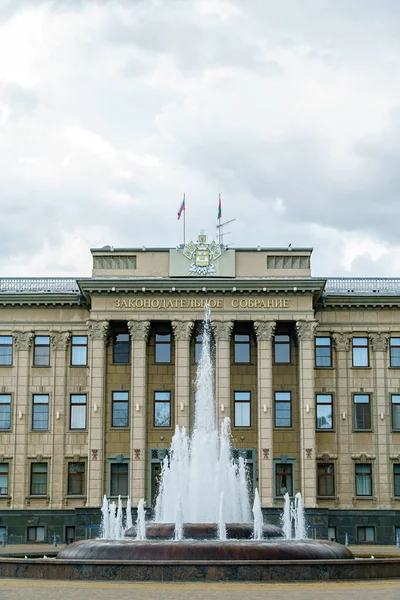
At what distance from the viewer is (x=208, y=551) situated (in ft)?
99.7

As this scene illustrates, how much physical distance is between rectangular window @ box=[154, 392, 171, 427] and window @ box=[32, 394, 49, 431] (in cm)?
642

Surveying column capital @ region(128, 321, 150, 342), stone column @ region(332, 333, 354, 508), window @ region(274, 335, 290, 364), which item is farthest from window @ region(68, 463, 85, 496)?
stone column @ region(332, 333, 354, 508)

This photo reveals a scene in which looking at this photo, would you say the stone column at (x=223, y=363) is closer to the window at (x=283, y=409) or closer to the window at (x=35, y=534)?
the window at (x=283, y=409)

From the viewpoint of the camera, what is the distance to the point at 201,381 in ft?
190

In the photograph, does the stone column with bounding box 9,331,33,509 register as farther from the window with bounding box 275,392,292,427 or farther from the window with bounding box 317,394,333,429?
the window with bounding box 317,394,333,429

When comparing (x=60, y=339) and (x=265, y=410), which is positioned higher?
(x=60, y=339)

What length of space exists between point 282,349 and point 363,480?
8.67 metres

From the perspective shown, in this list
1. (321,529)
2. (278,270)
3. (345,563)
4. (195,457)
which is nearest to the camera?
(345,563)

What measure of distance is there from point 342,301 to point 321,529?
43.5 feet

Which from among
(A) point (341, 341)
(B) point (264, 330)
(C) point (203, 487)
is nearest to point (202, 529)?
(C) point (203, 487)

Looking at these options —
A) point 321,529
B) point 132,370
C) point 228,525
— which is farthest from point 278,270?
point 228,525

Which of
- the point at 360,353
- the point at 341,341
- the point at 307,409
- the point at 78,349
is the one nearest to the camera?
the point at 307,409

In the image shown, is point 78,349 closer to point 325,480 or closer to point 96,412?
point 96,412

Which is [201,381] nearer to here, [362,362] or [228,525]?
[362,362]
